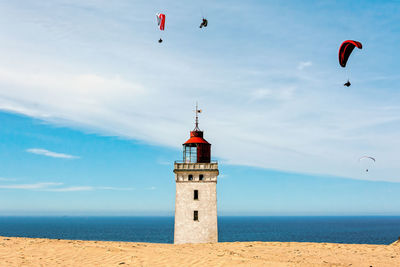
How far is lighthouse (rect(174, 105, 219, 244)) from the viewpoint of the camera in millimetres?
36062

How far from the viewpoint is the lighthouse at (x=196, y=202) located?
118 feet

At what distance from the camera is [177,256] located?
58.6ft

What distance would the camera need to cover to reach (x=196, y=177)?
→ 122 feet

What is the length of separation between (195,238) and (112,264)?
67.7 ft

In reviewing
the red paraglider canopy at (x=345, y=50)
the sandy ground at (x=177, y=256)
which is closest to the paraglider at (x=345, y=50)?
the red paraglider canopy at (x=345, y=50)

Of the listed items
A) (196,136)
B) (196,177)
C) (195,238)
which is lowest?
(195,238)

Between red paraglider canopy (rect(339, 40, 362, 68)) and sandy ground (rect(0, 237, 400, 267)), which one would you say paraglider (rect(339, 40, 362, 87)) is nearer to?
red paraglider canopy (rect(339, 40, 362, 68))

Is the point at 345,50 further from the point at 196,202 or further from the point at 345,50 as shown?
the point at 196,202

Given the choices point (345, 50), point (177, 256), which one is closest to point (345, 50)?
point (345, 50)

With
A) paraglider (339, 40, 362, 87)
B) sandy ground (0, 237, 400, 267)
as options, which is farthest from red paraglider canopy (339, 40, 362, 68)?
sandy ground (0, 237, 400, 267)

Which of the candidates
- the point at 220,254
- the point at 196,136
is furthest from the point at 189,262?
the point at 196,136

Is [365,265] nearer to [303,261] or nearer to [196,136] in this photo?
[303,261]

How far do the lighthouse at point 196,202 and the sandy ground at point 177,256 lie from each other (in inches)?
540

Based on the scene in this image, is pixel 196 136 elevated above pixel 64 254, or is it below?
above
